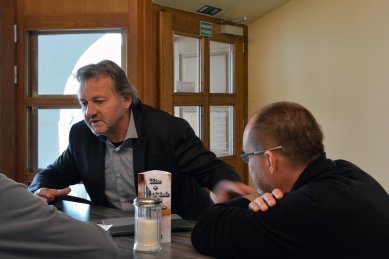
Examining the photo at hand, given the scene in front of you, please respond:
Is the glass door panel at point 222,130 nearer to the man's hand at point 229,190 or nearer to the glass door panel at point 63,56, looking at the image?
the glass door panel at point 63,56

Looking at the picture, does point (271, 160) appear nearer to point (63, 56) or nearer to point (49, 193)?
point (49, 193)

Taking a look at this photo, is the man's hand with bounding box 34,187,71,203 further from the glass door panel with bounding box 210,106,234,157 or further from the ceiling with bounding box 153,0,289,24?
the glass door panel with bounding box 210,106,234,157

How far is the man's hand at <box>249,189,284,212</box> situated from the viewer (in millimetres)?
1275

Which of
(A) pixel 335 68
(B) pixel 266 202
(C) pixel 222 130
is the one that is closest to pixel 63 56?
(C) pixel 222 130

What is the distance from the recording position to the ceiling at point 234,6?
311 centimetres

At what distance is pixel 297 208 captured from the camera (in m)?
1.21

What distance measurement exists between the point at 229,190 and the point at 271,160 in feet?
1.45

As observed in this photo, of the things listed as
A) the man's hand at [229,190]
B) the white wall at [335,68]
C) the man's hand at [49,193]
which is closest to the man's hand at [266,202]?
the man's hand at [229,190]

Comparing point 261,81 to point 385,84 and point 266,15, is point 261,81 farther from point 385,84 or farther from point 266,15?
point 385,84

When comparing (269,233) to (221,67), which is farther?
(221,67)

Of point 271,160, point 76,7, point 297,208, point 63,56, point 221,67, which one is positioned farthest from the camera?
point 221,67

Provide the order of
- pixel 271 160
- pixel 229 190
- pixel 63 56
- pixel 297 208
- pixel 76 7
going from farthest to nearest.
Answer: pixel 63 56 < pixel 76 7 < pixel 229 190 < pixel 271 160 < pixel 297 208

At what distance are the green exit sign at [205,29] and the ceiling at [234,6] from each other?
10cm

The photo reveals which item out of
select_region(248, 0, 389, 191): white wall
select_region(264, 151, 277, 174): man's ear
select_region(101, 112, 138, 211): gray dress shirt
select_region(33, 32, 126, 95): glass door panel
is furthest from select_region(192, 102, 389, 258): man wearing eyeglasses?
select_region(248, 0, 389, 191): white wall
